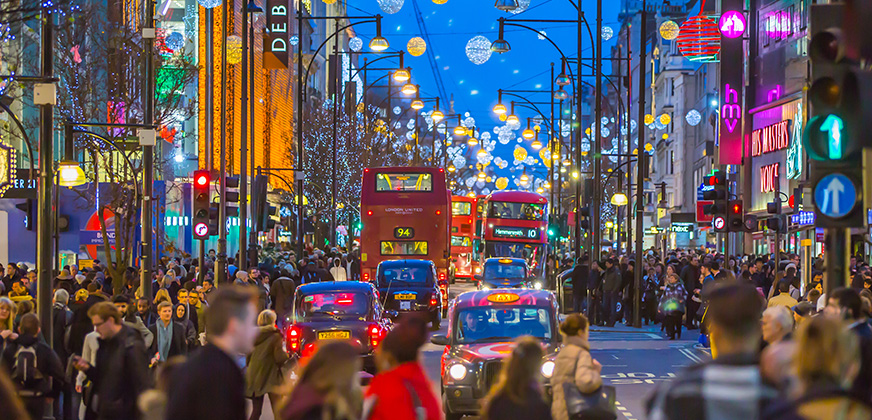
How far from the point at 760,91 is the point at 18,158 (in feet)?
96.5

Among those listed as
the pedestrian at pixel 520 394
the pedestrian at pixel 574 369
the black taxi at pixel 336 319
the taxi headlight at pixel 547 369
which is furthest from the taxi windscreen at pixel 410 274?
the pedestrian at pixel 520 394

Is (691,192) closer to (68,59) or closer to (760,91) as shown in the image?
(760,91)

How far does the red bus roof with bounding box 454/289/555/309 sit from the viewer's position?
46.6 feet

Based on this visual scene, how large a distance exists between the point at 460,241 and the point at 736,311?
53284 millimetres

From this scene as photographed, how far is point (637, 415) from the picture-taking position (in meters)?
14.1

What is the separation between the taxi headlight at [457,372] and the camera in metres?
13.2

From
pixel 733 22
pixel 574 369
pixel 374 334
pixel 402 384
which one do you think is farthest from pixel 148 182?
pixel 733 22

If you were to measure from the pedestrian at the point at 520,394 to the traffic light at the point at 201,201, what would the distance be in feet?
60.3

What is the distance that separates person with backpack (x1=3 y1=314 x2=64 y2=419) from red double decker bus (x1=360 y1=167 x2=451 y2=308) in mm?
24515

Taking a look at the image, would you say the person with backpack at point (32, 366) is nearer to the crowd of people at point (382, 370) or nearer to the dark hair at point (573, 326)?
the crowd of people at point (382, 370)

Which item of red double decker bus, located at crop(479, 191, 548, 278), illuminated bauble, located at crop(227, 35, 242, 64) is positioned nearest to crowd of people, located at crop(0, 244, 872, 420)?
illuminated bauble, located at crop(227, 35, 242, 64)

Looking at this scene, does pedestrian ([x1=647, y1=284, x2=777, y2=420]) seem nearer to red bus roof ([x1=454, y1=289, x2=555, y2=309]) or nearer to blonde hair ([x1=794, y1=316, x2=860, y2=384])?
blonde hair ([x1=794, y1=316, x2=860, y2=384])

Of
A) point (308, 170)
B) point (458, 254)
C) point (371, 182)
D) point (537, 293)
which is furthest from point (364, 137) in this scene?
point (537, 293)

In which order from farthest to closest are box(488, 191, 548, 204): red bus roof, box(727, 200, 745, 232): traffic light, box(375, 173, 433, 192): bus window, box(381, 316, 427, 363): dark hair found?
box(488, 191, 548, 204): red bus roof < box(375, 173, 433, 192): bus window < box(727, 200, 745, 232): traffic light < box(381, 316, 427, 363): dark hair
